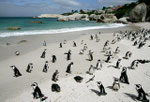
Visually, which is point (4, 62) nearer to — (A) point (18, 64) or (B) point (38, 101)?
(A) point (18, 64)

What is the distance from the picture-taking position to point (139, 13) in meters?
60.0

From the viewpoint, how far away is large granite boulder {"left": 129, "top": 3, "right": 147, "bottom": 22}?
2355 inches

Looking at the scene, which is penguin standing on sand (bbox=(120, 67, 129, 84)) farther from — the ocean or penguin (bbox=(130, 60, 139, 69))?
the ocean

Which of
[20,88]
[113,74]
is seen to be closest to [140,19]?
[113,74]

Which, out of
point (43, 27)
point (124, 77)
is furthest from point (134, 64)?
point (43, 27)

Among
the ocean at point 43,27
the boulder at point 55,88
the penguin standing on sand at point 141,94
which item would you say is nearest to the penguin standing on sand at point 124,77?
the penguin standing on sand at point 141,94

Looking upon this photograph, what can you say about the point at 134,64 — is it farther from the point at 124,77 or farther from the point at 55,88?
the point at 55,88

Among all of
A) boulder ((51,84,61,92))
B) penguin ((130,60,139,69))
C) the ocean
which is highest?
the ocean

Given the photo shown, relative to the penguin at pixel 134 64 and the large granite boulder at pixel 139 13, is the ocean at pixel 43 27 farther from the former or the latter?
the penguin at pixel 134 64

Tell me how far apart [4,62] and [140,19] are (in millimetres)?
61747

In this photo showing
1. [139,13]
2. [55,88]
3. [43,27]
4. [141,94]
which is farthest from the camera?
[139,13]

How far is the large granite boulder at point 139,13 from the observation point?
196 ft

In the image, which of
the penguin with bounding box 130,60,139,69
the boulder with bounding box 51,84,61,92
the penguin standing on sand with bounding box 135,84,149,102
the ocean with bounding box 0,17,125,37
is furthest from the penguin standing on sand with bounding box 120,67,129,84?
the ocean with bounding box 0,17,125,37

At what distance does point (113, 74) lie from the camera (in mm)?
9016
